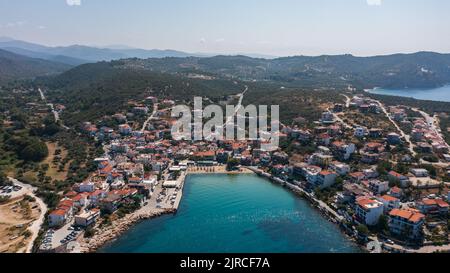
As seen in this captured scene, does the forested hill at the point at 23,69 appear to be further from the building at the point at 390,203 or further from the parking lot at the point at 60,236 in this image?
the building at the point at 390,203

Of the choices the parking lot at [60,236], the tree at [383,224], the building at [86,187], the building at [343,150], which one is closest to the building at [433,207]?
the tree at [383,224]

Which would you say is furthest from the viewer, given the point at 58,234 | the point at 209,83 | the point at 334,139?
the point at 209,83

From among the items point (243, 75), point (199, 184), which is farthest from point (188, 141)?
point (243, 75)

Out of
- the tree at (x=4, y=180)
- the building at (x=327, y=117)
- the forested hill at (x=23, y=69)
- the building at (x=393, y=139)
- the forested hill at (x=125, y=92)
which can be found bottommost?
the tree at (x=4, y=180)

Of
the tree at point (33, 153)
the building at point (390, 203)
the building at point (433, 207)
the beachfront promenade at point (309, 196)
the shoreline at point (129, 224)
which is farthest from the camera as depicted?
the tree at point (33, 153)

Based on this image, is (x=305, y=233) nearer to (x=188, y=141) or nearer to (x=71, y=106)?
(x=188, y=141)
